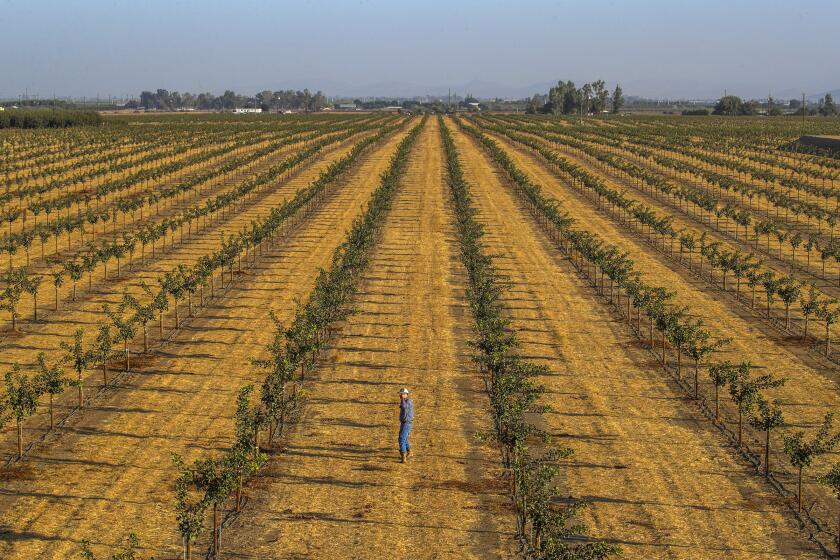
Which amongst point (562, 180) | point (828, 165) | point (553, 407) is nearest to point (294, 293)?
point (553, 407)

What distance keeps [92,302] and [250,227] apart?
61.0 feet

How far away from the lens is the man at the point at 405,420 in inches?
739

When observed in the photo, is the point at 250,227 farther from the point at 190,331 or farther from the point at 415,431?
the point at 415,431

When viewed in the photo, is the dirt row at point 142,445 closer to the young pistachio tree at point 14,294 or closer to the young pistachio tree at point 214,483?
the young pistachio tree at point 214,483

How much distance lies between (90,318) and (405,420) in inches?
637

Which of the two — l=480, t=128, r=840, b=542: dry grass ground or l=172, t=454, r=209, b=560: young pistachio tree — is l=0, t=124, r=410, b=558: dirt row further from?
l=480, t=128, r=840, b=542: dry grass ground

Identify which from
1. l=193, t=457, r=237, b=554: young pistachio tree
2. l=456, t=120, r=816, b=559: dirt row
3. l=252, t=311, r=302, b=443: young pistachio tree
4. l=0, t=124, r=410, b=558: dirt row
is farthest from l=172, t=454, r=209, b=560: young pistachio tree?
l=456, t=120, r=816, b=559: dirt row

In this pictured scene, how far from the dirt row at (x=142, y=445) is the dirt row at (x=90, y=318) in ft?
2.67

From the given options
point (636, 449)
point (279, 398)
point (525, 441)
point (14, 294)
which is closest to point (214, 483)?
point (279, 398)

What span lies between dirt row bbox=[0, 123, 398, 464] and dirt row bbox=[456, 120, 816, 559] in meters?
11.4

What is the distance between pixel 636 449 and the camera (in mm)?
20297

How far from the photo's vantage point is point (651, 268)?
4088cm

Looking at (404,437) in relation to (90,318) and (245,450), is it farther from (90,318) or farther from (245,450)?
(90,318)

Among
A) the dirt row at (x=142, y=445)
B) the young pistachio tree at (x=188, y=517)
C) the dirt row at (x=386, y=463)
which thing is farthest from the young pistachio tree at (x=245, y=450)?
the dirt row at (x=142, y=445)
